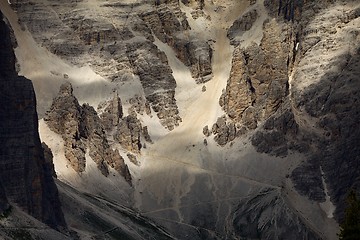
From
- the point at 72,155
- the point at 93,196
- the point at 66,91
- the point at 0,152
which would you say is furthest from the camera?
the point at 66,91

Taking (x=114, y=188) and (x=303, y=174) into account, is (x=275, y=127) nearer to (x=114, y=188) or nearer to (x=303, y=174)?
(x=303, y=174)

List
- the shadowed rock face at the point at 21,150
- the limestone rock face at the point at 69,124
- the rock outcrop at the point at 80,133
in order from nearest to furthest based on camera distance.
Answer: the shadowed rock face at the point at 21,150 < the limestone rock face at the point at 69,124 < the rock outcrop at the point at 80,133

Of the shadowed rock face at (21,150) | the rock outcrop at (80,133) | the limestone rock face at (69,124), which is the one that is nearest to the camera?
the shadowed rock face at (21,150)

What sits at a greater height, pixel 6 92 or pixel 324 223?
pixel 6 92

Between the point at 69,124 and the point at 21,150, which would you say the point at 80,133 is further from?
the point at 21,150

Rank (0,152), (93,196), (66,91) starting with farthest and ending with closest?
(66,91)
(93,196)
(0,152)

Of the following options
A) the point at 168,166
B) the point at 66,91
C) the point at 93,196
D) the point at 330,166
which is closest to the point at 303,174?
the point at 330,166

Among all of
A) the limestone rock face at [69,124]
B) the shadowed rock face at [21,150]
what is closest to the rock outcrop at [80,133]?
the limestone rock face at [69,124]

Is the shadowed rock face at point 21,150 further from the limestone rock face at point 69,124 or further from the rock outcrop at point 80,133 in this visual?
the rock outcrop at point 80,133

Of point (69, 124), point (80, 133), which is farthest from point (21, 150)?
point (80, 133)

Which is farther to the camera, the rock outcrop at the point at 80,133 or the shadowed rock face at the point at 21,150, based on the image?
the rock outcrop at the point at 80,133
